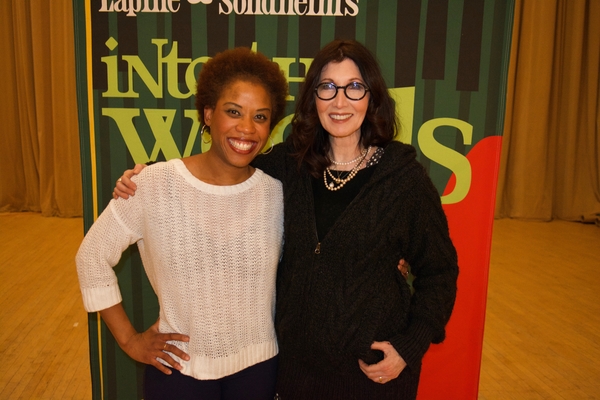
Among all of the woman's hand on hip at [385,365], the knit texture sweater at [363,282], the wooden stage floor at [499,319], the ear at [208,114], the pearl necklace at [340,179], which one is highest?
the ear at [208,114]

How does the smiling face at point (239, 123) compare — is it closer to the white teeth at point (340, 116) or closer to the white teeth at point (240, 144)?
the white teeth at point (240, 144)

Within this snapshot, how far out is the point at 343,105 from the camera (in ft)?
5.11

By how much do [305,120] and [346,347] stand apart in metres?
0.76

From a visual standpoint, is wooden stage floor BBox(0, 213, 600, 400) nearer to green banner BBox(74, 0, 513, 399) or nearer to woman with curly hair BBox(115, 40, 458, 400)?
green banner BBox(74, 0, 513, 399)

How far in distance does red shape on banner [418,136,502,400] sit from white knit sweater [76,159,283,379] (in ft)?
3.90

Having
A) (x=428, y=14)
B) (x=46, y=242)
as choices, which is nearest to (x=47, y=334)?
(x=46, y=242)

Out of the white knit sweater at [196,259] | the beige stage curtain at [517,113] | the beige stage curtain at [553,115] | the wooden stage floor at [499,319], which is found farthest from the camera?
the beige stage curtain at [553,115]

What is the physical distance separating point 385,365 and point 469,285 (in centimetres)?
106

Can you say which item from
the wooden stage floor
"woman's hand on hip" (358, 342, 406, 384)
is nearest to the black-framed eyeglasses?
"woman's hand on hip" (358, 342, 406, 384)

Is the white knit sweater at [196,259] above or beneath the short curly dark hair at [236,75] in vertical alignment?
beneath

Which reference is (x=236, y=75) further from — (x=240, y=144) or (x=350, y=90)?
(x=350, y=90)

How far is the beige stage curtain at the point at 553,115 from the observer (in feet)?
22.7

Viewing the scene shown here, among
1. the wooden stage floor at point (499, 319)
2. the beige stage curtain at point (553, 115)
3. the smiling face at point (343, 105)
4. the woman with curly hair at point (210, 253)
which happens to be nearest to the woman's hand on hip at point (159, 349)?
the woman with curly hair at point (210, 253)

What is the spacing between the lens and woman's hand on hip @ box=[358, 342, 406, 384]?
1.50 m
